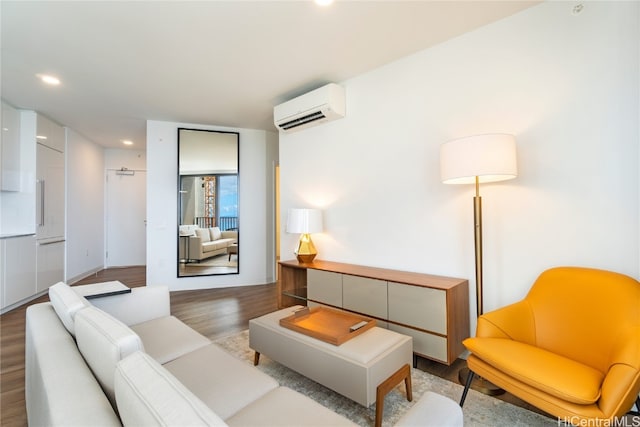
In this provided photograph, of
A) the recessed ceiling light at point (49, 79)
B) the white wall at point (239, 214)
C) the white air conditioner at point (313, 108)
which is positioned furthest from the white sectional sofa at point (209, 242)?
the recessed ceiling light at point (49, 79)

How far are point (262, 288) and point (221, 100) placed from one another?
9.57 ft

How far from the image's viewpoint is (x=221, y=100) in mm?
3863

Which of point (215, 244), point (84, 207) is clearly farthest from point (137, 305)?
point (84, 207)

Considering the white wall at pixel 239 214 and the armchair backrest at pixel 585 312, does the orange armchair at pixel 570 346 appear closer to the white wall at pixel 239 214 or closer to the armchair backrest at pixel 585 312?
the armchair backrest at pixel 585 312

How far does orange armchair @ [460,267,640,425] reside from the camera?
1265mm

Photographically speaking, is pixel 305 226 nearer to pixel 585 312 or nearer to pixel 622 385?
pixel 585 312

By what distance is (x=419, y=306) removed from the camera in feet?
7.56

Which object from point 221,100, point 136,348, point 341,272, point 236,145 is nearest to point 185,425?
point 136,348

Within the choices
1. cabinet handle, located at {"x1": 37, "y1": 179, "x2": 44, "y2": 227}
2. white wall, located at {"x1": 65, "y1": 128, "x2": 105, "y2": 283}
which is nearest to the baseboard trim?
white wall, located at {"x1": 65, "y1": 128, "x2": 105, "y2": 283}

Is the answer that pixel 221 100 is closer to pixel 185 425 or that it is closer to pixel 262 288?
pixel 262 288

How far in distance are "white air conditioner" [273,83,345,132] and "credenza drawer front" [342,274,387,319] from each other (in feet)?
5.99

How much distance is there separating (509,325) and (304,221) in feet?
6.96

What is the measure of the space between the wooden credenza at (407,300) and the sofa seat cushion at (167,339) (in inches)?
52.9

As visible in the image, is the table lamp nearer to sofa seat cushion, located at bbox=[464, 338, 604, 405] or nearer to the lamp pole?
the lamp pole
